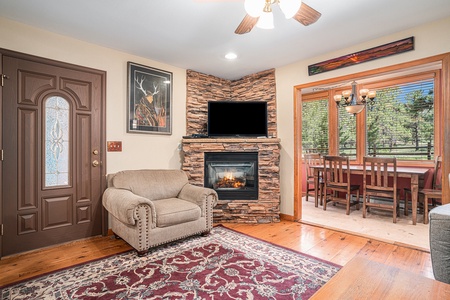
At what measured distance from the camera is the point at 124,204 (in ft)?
7.79

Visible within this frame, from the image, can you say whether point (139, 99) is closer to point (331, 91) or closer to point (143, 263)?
point (143, 263)

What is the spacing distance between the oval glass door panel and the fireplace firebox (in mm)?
1820

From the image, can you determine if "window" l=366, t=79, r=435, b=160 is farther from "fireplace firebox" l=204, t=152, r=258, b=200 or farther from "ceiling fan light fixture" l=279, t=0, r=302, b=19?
"ceiling fan light fixture" l=279, t=0, r=302, b=19

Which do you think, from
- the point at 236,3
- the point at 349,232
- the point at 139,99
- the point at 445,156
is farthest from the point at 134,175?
the point at 445,156

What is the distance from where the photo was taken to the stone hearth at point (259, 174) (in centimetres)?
358

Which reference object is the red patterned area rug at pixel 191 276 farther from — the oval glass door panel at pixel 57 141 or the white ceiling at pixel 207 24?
the white ceiling at pixel 207 24

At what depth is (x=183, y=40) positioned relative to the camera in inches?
112

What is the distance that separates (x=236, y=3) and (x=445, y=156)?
2589mm

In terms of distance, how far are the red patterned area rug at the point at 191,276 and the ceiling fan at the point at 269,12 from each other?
2028 millimetres

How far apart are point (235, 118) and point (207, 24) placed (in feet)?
5.21

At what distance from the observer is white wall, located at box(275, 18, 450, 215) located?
2.47 metres

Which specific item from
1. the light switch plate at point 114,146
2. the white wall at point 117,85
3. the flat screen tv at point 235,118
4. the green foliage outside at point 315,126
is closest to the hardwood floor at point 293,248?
the white wall at point 117,85

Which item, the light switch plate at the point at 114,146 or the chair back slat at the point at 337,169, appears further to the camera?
the chair back slat at the point at 337,169

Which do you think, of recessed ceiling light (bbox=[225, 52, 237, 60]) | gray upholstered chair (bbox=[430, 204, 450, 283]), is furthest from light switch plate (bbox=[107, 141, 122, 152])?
gray upholstered chair (bbox=[430, 204, 450, 283])
